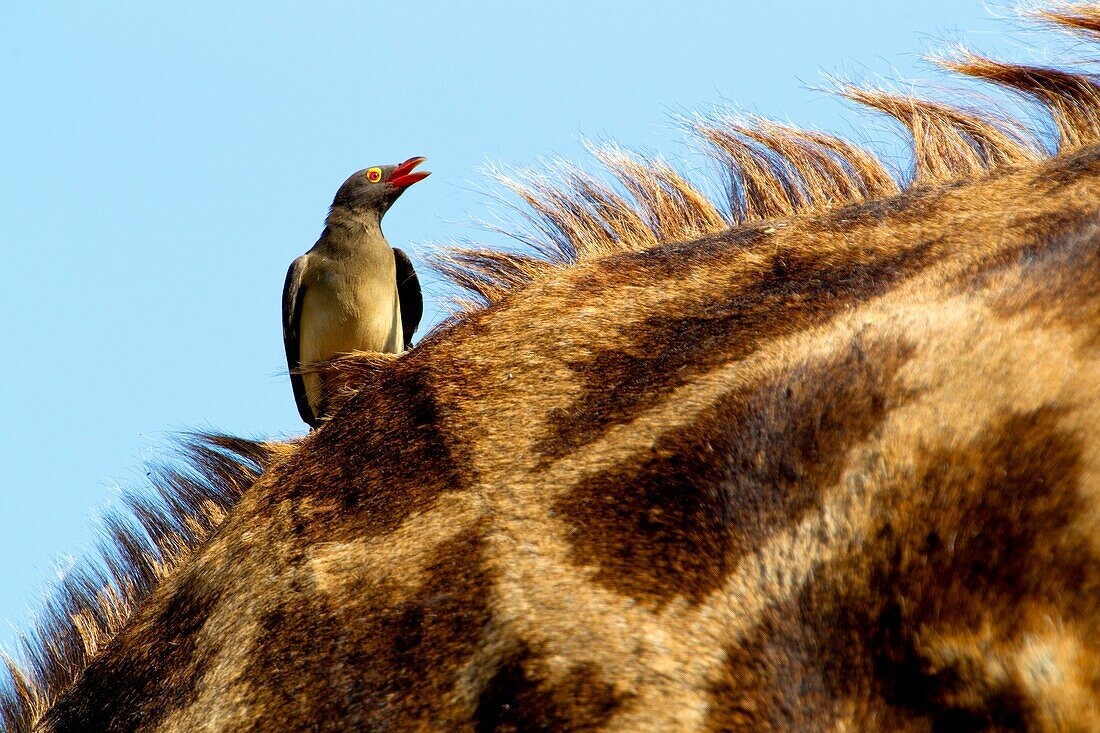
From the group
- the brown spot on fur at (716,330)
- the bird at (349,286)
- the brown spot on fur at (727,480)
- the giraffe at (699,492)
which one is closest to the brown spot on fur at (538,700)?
the giraffe at (699,492)

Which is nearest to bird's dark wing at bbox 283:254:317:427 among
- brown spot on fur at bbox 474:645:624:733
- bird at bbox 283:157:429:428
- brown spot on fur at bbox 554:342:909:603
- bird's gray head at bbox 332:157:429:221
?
bird at bbox 283:157:429:428

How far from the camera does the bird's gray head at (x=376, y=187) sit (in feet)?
29.5

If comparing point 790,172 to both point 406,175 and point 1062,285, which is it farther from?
point 406,175

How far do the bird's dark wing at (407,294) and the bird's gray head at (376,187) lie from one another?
16.0 inches

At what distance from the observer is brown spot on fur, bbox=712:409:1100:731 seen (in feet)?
8.24

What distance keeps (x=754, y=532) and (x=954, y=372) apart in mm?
665

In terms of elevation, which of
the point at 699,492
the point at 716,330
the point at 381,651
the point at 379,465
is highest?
the point at 716,330

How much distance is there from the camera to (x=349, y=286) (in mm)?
8359

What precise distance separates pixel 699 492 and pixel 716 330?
72cm

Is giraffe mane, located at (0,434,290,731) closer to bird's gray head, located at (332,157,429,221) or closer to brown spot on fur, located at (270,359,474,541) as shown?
brown spot on fur, located at (270,359,474,541)

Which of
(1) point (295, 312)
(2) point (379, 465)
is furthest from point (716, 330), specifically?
(1) point (295, 312)

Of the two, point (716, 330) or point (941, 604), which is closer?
point (941, 604)

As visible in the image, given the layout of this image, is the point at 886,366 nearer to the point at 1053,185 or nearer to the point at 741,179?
the point at 1053,185

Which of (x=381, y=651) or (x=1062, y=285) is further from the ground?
(x=1062, y=285)
